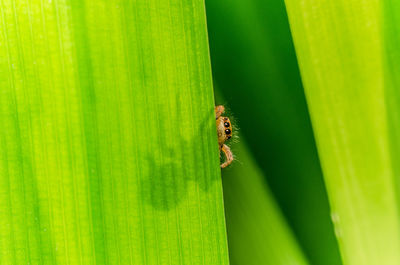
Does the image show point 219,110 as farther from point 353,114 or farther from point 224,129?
point 353,114

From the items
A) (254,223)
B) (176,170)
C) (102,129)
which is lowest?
(254,223)

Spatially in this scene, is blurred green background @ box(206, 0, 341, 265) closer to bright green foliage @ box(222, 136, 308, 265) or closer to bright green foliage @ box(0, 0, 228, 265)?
bright green foliage @ box(222, 136, 308, 265)

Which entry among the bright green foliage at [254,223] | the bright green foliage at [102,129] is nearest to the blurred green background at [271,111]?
the bright green foliage at [254,223]

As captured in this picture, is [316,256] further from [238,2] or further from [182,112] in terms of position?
[238,2]

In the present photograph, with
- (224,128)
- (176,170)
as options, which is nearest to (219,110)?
(224,128)

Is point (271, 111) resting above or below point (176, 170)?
above

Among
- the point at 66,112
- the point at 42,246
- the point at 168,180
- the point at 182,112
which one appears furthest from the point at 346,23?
the point at 42,246
